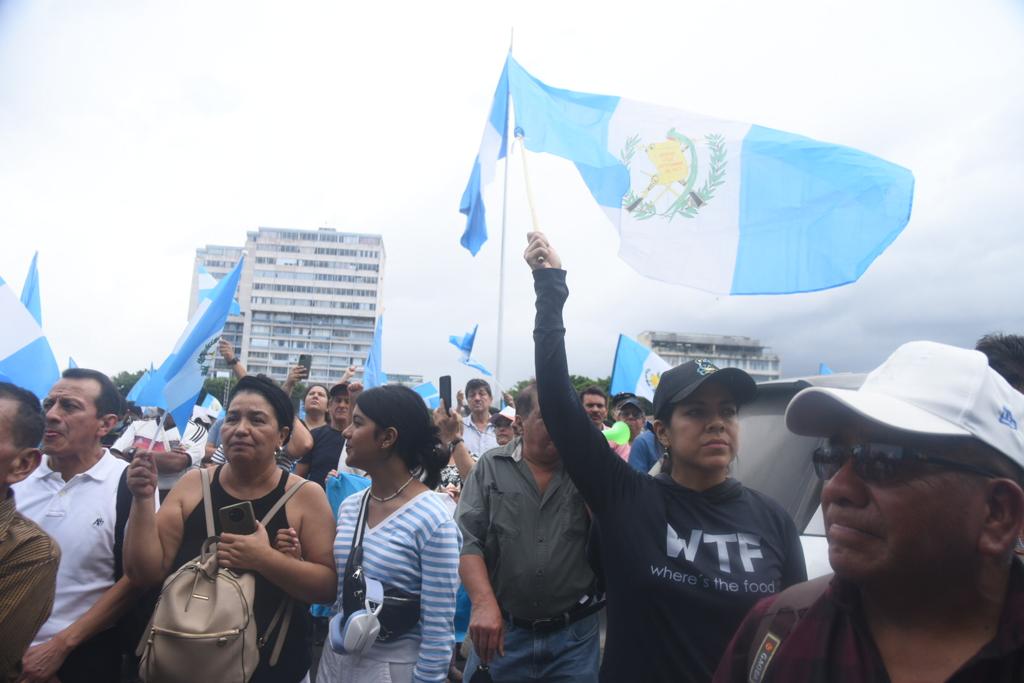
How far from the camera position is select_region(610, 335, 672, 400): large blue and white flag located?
9.13 metres

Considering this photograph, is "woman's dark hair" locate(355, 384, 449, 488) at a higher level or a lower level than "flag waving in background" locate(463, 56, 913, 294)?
lower

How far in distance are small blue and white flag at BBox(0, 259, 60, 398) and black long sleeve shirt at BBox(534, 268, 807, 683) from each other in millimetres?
3948

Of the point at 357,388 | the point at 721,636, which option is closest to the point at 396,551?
the point at 721,636

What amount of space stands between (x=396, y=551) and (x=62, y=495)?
1.52 metres

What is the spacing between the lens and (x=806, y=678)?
3.76ft

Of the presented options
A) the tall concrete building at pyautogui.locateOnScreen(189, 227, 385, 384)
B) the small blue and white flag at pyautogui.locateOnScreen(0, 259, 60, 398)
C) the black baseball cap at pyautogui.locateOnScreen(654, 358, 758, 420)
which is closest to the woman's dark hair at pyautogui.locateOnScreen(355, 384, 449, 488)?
the black baseball cap at pyautogui.locateOnScreen(654, 358, 758, 420)

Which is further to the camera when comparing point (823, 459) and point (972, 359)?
point (823, 459)

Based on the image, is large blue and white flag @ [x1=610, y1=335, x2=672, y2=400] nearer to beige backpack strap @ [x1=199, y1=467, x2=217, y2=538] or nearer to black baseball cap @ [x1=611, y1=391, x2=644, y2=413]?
black baseball cap @ [x1=611, y1=391, x2=644, y2=413]

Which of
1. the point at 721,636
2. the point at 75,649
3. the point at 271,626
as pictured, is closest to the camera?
the point at 721,636

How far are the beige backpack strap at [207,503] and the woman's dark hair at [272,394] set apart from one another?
0.36 metres

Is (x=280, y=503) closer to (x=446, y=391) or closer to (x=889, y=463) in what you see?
(x=446, y=391)

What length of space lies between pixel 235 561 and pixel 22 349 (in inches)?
128

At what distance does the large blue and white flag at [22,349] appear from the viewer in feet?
14.0

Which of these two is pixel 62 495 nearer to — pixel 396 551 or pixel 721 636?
pixel 396 551
